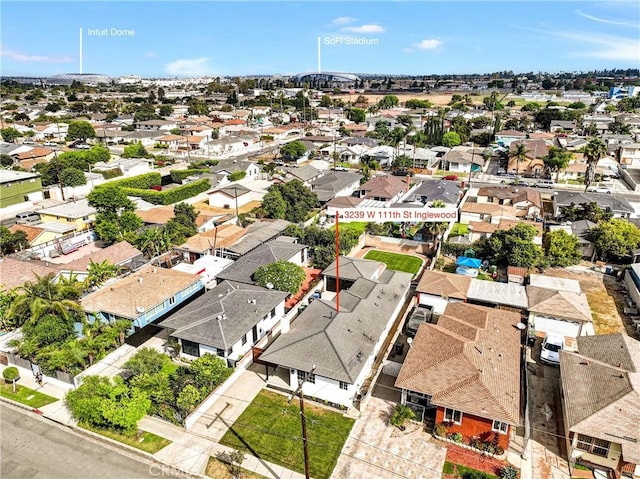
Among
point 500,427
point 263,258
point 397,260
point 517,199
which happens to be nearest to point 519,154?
point 517,199

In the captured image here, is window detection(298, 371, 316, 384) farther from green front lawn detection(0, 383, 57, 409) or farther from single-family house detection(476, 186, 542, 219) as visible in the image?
single-family house detection(476, 186, 542, 219)

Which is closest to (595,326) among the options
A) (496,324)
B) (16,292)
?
(496,324)

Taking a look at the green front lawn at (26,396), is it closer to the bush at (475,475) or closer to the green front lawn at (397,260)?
the bush at (475,475)

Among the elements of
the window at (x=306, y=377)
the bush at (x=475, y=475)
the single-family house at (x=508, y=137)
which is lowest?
the bush at (x=475, y=475)

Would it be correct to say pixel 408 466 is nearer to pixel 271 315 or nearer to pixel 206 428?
pixel 206 428

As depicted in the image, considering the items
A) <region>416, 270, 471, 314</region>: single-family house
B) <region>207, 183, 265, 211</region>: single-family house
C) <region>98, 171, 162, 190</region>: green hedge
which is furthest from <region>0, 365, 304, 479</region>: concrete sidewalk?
<region>98, 171, 162, 190</region>: green hedge

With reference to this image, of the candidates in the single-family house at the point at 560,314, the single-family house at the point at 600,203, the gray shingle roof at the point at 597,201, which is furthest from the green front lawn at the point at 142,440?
the gray shingle roof at the point at 597,201
